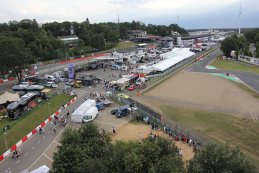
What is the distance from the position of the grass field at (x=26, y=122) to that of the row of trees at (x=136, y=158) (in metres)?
13.1

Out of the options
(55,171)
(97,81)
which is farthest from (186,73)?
(55,171)

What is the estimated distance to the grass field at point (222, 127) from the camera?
3144 centimetres

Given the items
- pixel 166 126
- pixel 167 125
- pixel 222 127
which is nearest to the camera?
pixel 166 126

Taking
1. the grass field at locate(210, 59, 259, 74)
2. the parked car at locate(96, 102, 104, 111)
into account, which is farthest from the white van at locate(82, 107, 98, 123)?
the grass field at locate(210, 59, 259, 74)

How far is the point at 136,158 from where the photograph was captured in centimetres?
1997

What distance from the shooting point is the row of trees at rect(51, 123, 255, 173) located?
19297 mm

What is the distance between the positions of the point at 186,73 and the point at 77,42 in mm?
63518

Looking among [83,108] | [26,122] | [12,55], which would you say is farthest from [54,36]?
[83,108]

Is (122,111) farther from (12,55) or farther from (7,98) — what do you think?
(12,55)

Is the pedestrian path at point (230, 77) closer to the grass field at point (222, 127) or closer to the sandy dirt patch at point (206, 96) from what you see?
the sandy dirt patch at point (206, 96)

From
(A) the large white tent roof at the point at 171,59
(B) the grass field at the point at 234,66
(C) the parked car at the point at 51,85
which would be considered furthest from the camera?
(B) the grass field at the point at 234,66

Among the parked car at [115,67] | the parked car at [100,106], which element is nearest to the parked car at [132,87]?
the parked car at [100,106]

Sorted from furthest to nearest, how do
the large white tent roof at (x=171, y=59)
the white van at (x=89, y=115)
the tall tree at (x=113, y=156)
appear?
the large white tent roof at (x=171, y=59)
the white van at (x=89, y=115)
the tall tree at (x=113, y=156)

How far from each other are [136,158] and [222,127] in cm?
2039
